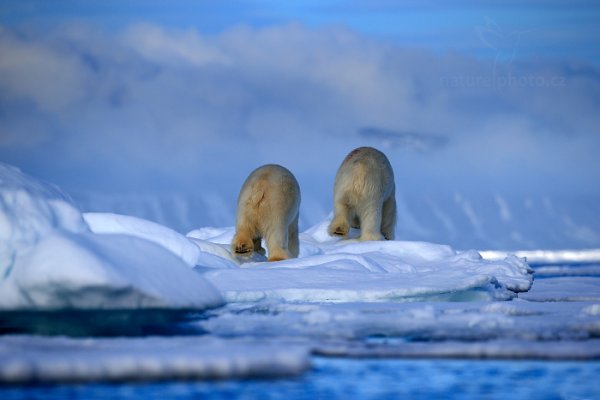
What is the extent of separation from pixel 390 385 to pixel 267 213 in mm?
6101

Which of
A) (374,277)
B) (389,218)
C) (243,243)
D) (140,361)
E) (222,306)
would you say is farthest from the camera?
(389,218)

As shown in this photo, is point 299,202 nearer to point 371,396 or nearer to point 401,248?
point 401,248

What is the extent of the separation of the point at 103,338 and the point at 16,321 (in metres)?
0.88

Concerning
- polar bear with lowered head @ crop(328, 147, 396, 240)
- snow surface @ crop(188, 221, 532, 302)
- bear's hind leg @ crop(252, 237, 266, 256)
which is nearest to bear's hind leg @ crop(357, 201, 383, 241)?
polar bear with lowered head @ crop(328, 147, 396, 240)

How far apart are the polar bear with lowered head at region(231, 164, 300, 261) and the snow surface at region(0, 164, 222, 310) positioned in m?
3.51

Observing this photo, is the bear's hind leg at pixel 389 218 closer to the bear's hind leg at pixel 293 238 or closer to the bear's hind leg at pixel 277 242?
the bear's hind leg at pixel 293 238

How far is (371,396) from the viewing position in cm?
381

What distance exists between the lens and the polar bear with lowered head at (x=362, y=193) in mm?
12297

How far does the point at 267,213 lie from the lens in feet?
33.0

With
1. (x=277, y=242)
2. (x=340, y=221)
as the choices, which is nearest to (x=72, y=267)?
(x=277, y=242)

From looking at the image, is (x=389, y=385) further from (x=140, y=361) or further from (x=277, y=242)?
(x=277, y=242)

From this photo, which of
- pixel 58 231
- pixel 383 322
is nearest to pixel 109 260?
pixel 58 231

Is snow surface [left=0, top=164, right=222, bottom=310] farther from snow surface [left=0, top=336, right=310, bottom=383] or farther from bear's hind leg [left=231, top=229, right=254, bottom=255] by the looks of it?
bear's hind leg [left=231, top=229, right=254, bottom=255]

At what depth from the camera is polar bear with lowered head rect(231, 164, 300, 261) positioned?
396 inches
